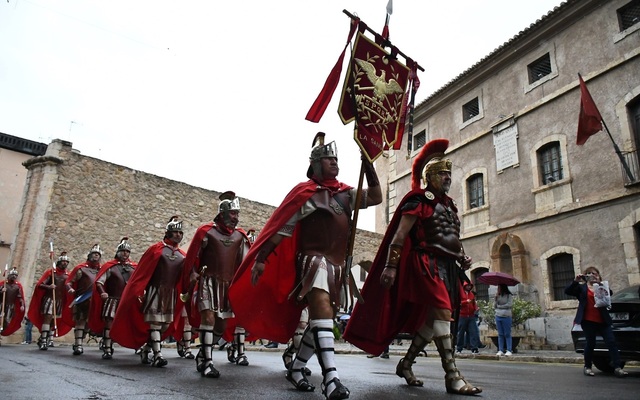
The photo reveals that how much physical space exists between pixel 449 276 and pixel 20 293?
12627 mm

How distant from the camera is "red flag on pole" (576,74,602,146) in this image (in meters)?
13.5

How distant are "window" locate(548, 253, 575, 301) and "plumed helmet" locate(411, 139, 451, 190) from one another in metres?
11.9

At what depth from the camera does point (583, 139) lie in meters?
13.5

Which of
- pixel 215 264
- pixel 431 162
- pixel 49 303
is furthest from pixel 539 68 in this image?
pixel 49 303

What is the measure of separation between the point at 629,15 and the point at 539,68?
10.5ft

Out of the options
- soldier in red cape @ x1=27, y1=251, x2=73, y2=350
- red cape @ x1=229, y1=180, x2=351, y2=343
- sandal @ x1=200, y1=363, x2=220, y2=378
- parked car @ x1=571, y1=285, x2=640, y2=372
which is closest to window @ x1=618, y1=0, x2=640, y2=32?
parked car @ x1=571, y1=285, x2=640, y2=372

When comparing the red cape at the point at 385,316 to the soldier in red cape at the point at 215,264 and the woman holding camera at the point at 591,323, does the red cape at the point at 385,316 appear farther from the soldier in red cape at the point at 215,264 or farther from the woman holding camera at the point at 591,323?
the woman holding camera at the point at 591,323

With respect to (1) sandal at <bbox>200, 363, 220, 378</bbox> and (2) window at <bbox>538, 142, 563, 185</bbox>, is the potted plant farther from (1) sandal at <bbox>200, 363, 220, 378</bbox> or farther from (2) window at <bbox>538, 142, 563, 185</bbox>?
(1) sandal at <bbox>200, 363, 220, 378</bbox>

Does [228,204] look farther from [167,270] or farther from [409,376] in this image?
[409,376]

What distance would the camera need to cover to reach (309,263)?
382cm

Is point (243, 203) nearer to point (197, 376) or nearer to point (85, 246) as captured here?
point (85, 246)

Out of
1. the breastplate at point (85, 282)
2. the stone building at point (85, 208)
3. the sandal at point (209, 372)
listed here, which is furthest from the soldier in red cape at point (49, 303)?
the sandal at point (209, 372)

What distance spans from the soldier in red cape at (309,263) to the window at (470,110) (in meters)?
Answer: 16.5

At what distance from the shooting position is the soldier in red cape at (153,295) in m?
6.89
